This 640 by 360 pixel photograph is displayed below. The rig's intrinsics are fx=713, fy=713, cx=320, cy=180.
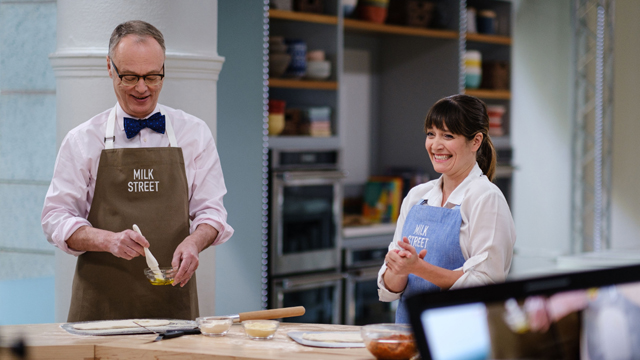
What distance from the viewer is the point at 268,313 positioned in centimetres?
185

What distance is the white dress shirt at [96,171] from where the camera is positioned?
2.23 m

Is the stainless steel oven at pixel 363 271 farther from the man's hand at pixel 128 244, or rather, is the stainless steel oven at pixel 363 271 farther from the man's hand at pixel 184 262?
the man's hand at pixel 128 244

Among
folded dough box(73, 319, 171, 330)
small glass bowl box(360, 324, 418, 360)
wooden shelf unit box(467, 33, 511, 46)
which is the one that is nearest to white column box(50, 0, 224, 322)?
folded dough box(73, 319, 171, 330)

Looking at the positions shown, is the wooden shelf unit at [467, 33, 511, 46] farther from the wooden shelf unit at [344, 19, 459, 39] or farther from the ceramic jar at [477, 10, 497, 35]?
the wooden shelf unit at [344, 19, 459, 39]

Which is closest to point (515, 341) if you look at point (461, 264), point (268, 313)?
point (268, 313)

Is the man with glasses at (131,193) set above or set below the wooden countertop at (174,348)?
above

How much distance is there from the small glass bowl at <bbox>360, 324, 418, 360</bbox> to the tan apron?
104 cm

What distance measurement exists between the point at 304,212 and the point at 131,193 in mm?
2082

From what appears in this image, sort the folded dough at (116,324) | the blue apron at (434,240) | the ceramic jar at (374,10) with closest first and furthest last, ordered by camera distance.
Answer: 1. the folded dough at (116,324)
2. the blue apron at (434,240)
3. the ceramic jar at (374,10)

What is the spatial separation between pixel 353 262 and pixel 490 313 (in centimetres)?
372

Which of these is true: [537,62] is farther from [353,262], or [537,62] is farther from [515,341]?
[515,341]

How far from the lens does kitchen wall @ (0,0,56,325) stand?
342 centimetres

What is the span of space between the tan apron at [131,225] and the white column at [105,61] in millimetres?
Answer: 629

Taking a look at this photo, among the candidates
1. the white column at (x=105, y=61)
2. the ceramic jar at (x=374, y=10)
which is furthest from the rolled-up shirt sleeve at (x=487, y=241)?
the ceramic jar at (x=374, y=10)
